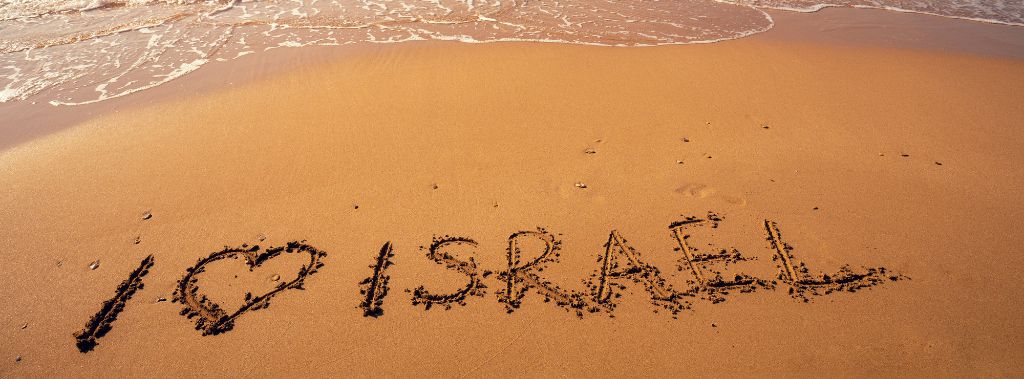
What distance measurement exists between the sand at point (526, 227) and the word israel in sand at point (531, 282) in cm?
2

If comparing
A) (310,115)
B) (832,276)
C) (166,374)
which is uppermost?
(310,115)

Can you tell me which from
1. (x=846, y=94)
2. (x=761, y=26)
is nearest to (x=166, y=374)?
(x=846, y=94)

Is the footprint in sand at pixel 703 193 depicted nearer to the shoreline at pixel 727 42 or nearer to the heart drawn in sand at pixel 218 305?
the heart drawn in sand at pixel 218 305

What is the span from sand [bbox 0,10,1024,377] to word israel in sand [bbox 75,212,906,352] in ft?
0.06

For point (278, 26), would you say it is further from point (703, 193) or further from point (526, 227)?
point (703, 193)

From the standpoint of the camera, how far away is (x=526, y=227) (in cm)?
345

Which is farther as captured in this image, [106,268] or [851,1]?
[851,1]

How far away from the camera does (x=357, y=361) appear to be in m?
2.65

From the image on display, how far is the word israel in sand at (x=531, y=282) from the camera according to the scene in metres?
2.89

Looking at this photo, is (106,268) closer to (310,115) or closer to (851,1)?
(310,115)

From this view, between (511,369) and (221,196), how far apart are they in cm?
272

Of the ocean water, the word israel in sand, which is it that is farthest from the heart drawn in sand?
the ocean water

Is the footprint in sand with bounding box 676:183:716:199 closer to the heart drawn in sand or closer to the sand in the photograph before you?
the sand

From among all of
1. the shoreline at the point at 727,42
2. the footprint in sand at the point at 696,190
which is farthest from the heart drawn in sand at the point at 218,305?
the shoreline at the point at 727,42
